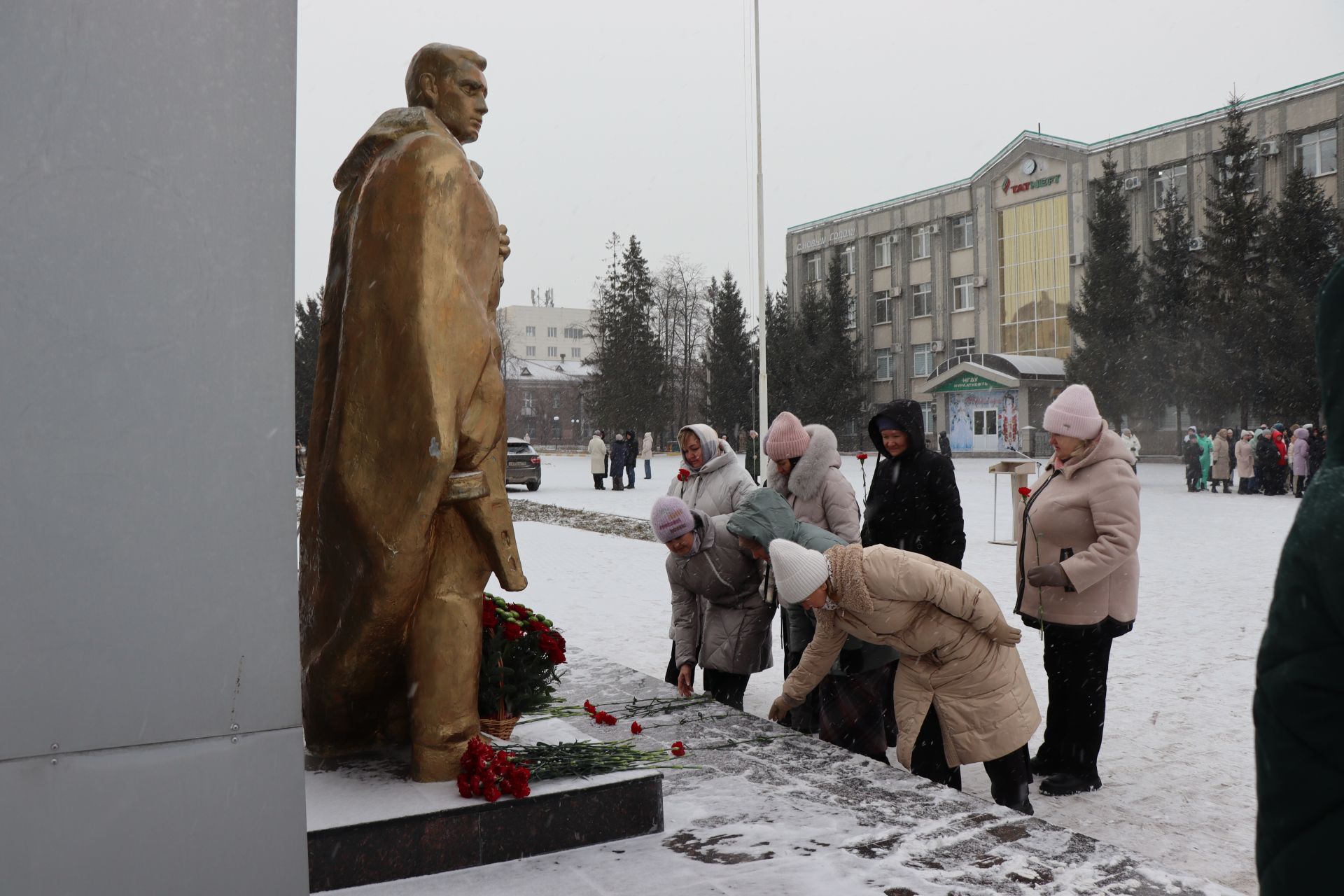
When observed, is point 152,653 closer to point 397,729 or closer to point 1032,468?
point 397,729

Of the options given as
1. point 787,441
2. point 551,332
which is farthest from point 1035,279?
point 551,332

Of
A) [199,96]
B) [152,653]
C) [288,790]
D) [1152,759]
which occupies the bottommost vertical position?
[1152,759]

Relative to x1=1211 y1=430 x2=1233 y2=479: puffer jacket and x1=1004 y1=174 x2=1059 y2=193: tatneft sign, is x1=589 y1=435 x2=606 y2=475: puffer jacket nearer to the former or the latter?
x1=1211 y1=430 x2=1233 y2=479: puffer jacket

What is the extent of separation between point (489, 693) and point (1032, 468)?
293 inches

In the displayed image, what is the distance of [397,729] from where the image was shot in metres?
3.66

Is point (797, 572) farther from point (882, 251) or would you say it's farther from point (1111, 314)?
point (882, 251)

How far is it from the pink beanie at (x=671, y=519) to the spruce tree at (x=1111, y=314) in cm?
3535

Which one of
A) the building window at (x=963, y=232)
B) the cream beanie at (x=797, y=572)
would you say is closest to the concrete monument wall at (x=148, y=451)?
the cream beanie at (x=797, y=572)

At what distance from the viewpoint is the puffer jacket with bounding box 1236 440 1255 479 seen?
74.5 feet

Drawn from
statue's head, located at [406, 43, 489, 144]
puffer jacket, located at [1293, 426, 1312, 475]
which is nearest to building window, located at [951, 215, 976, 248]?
puffer jacket, located at [1293, 426, 1312, 475]

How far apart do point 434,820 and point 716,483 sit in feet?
10.4

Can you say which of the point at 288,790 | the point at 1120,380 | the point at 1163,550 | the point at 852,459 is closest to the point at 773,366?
the point at 852,459

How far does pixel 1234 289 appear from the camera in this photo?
33594 millimetres

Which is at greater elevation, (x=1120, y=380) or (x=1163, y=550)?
(x=1120, y=380)
